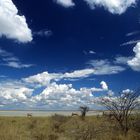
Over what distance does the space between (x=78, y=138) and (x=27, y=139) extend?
3.61 meters

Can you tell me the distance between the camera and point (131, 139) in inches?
807

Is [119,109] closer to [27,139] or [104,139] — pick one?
[104,139]

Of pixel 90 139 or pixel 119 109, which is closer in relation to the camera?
pixel 90 139

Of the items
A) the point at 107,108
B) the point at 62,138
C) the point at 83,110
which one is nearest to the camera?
the point at 62,138

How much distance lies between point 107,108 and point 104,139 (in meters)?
7.69

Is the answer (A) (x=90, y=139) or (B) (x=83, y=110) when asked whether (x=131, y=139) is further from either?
(B) (x=83, y=110)

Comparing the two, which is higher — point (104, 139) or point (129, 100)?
point (129, 100)

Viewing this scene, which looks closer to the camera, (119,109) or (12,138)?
(12,138)

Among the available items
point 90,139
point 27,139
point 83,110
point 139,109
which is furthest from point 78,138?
point 83,110

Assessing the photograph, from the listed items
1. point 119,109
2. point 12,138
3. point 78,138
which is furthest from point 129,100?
point 12,138

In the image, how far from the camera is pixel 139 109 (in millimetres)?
29141

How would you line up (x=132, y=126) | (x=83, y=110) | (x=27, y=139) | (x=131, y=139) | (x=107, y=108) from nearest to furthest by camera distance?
(x=131, y=139) < (x=27, y=139) < (x=132, y=126) < (x=107, y=108) < (x=83, y=110)

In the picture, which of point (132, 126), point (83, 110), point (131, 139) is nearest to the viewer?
point (131, 139)

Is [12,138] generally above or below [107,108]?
below
